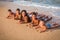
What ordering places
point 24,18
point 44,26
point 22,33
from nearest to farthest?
point 22,33
point 44,26
point 24,18

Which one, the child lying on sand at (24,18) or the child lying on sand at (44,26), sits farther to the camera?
the child lying on sand at (24,18)

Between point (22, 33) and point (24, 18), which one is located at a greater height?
point (24, 18)

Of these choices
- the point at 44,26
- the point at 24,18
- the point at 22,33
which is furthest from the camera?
the point at 24,18

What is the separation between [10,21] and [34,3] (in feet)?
4.83

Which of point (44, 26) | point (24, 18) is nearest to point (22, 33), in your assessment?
point (44, 26)

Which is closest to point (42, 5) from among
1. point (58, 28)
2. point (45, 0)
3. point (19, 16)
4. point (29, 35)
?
point (45, 0)

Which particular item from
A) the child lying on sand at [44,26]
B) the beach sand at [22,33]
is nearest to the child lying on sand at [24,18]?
the beach sand at [22,33]

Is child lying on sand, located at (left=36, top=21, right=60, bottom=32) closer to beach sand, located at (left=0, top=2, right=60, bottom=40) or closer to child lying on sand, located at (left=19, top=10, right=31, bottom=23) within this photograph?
Answer: beach sand, located at (left=0, top=2, right=60, bottom=40)

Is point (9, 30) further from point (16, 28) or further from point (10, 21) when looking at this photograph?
point (10, 21)

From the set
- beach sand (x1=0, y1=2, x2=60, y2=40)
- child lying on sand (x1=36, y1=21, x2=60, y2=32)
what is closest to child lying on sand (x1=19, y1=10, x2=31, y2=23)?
beach sand (x1=0, y1=2, x2=60, y2=40)

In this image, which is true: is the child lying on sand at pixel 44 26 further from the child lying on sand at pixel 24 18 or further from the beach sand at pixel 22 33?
the child lying on sand at pixel 24 18

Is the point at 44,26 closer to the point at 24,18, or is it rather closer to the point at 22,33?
the point at 22,33

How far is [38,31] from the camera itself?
2053 mm

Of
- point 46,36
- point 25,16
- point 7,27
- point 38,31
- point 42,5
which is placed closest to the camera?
point 46,36
